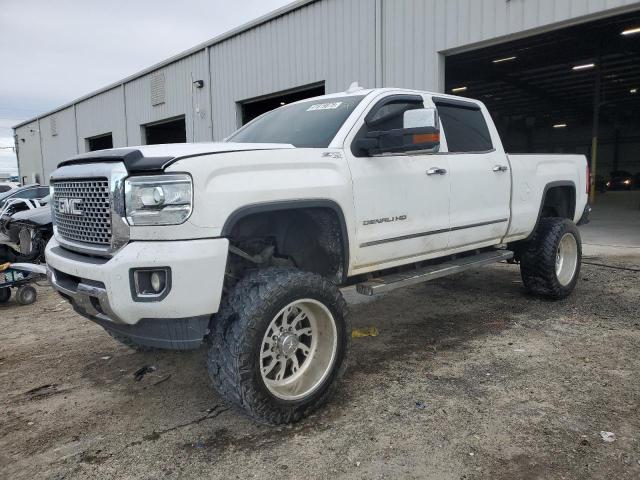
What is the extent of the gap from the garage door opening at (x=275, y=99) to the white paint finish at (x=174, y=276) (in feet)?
35.0

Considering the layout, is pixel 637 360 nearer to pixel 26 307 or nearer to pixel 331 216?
pixel 331 216

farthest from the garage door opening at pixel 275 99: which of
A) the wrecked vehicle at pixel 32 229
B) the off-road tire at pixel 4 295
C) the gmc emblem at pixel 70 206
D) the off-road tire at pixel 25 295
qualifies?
the gmc emblem at pixel 70 206

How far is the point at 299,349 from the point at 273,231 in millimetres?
799

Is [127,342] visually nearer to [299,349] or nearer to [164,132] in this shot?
[299,349]

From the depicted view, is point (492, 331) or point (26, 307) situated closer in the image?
point (492, 331)

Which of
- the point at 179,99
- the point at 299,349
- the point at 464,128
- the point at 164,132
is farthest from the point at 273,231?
the point at 164,132

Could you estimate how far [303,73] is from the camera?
12.6 metres

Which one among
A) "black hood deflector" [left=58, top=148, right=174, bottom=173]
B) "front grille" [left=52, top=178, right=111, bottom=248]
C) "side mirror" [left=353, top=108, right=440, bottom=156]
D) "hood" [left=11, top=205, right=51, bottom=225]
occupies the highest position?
"side mirror" [left=353, top=108, right=440, bottom=156]

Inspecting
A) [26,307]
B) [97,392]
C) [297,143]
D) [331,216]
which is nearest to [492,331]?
[331,216]

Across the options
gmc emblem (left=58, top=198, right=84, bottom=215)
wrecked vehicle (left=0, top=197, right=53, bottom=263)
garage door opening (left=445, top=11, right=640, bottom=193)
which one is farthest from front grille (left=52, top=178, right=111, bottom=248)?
garage door opening (left=445, top=11, right=640, bottom=193)

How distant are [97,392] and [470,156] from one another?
3.64 metres

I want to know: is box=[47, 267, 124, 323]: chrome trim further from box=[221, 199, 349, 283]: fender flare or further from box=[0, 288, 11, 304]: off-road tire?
box=[0, 288, 11, 304]: off-road tire

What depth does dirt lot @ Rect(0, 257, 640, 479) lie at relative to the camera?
260 cm

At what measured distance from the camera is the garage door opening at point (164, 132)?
21375 mm
